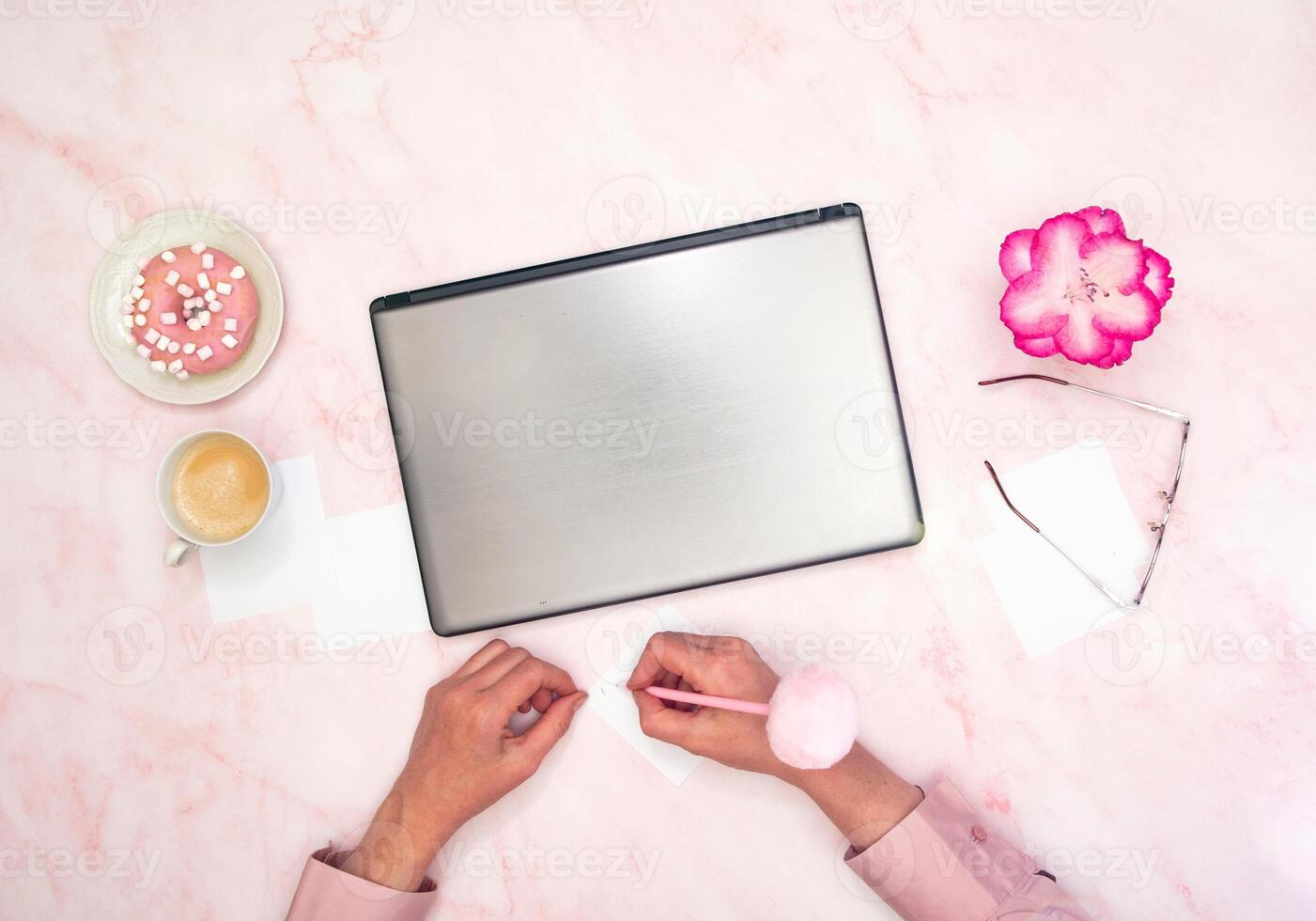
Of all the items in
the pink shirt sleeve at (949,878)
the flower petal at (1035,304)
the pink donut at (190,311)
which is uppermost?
the pink donut at (190,311)

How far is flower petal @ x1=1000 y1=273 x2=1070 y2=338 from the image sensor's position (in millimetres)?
929

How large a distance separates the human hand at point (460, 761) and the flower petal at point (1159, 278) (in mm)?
809

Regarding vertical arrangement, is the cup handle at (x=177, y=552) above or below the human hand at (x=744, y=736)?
above

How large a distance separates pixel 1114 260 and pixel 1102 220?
5 centimetres

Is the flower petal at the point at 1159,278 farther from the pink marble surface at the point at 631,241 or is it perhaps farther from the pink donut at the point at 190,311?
the pink donut at the point at 190,311

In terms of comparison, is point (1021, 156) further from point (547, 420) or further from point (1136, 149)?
point (547, 420)

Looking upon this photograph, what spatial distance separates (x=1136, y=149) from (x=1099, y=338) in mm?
293

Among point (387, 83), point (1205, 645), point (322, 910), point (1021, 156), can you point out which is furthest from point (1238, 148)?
point (322, 910)

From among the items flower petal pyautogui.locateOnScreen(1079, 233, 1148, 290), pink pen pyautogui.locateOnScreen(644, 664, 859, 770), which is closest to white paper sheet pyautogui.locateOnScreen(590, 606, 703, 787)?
pink pen pyautogui.locateOnScreen(644, 664, 859, 770)

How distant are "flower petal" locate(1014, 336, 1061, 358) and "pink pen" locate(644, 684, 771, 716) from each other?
502 millimetres

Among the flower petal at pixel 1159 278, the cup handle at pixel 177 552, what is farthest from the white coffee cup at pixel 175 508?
the flower petal at pixel 1159 278

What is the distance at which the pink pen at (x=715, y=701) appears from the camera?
2.88 ft

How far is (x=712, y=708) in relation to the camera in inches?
36.4

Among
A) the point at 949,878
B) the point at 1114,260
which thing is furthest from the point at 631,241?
the point at 949,878
